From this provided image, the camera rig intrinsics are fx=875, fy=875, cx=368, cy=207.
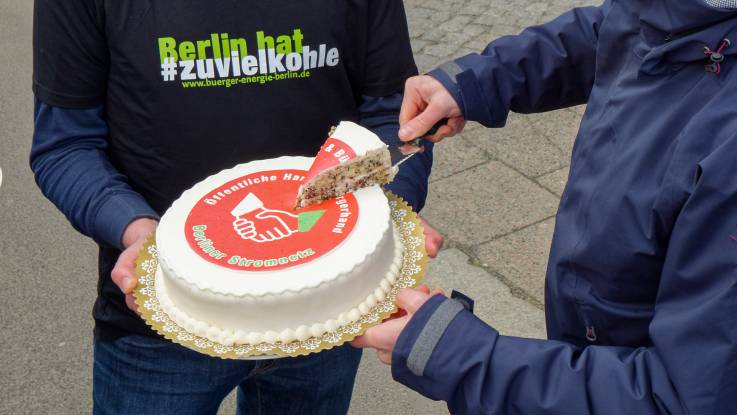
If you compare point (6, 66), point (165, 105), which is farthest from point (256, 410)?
point (6, 66)

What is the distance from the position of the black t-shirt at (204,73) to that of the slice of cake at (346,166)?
0.17 m

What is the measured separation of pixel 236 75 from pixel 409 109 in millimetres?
447

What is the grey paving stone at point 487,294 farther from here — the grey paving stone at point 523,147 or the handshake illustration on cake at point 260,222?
the handshake illustration on cake at point 260,222

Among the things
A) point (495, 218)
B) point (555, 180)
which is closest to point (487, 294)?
point (495, 218)

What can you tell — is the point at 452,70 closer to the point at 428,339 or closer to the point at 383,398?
the point at 428,339

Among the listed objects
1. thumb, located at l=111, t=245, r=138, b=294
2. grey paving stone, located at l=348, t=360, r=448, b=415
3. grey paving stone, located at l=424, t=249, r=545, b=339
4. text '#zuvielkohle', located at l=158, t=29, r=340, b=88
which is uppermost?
text '#zuvielkohle', located at l=158, t=29, r=340, b=88

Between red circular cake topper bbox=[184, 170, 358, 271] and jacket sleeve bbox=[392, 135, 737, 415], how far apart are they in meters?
0.32

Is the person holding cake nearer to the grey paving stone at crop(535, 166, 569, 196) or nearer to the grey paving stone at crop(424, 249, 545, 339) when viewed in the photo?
the grey paving stone at crop(424, 249, 545, 339)

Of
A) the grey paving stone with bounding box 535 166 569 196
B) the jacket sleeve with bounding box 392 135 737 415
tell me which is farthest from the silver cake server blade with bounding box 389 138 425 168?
the grey paving stone with bounding box 535 166 569 196

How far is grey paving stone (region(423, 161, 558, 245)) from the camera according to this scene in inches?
185

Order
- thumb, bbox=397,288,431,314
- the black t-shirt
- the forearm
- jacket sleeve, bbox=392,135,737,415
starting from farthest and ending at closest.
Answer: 1. the black t-shirt
2. thumb, bbox=397,288,431,314
3. the forearm
4. jacket sleeve, bbox=392,135,737,415

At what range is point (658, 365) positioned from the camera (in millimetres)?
1510

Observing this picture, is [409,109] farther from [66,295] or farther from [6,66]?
[6,66]

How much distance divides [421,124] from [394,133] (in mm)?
99
